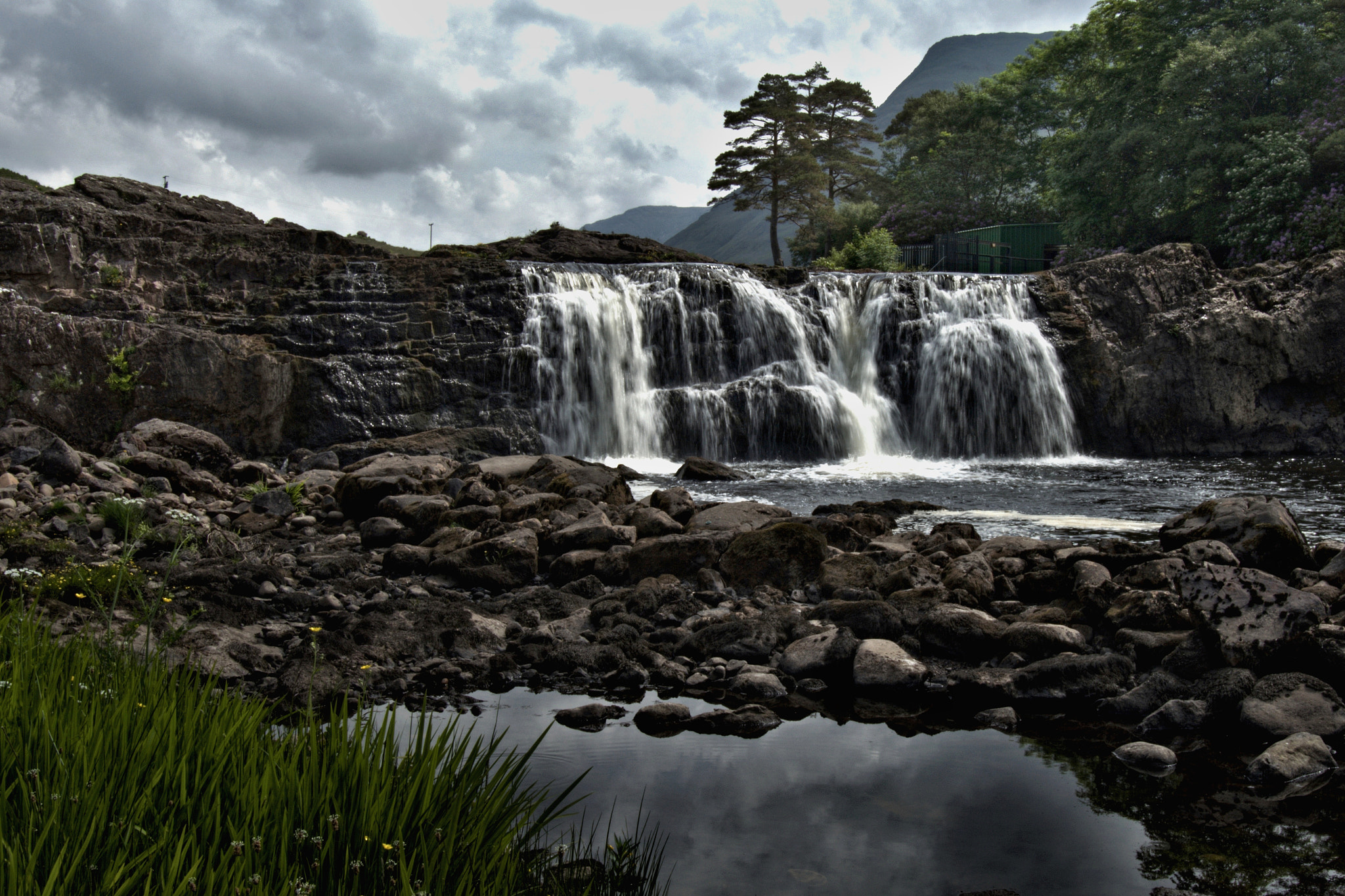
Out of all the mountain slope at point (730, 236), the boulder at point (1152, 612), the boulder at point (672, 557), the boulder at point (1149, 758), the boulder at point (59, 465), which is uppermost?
the mountain slope at point (730, 236)

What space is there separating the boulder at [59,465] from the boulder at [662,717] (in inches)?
335

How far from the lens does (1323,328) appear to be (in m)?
19.5

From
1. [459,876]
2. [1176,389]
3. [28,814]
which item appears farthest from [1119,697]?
[1176,389]

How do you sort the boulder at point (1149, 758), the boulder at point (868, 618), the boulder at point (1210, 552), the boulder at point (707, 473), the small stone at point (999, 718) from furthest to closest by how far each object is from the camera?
the boulder at point (707, 473) → the boulder at point (1210, 552) → the boulder at point (868, 618) → the small stone at point (999, 718) → the boulder at point (1149, 758)

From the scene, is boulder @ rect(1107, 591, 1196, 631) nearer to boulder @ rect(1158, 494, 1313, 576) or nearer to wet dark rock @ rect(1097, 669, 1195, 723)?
wet dark rock @ rect(1097, 669, 1195, 723)

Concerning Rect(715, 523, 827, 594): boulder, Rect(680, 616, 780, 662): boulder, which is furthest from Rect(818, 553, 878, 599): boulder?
Rect(680, 616, 780, 662): boulder

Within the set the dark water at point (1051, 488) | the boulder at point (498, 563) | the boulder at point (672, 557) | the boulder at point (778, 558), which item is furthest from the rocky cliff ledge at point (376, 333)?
the boulder at point (778, 558)

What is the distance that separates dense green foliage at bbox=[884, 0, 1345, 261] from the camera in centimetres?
2175

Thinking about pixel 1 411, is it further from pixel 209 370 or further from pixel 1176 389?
pixel 1176 389

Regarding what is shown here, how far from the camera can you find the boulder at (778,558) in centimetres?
720

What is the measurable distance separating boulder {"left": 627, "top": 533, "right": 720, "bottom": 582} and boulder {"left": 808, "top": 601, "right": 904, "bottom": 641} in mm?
1701

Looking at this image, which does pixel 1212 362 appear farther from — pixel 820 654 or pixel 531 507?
pixel 820 654

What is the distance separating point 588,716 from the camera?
4543 millimetres

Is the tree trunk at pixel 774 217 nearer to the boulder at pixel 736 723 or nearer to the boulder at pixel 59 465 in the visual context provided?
the boulder at pixel 59 465
